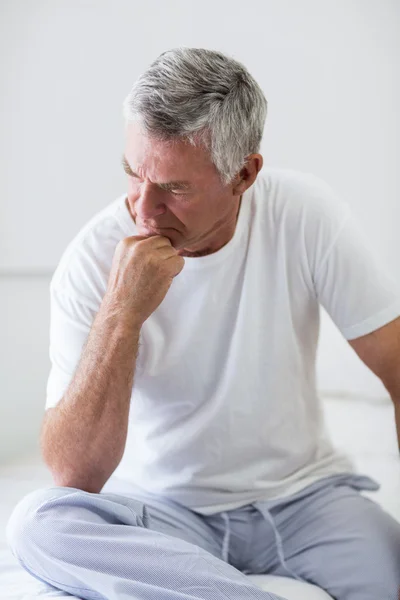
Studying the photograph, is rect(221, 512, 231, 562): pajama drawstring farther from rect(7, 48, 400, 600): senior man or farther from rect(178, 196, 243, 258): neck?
rect(178, 196, 243, 258): neck

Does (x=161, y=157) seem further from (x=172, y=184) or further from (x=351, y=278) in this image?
(x=351, y=278)

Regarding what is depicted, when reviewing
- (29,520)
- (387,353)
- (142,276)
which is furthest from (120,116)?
(29,520)

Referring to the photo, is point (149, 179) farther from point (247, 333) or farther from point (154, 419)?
point (154, 419)

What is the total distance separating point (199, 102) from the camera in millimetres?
1560

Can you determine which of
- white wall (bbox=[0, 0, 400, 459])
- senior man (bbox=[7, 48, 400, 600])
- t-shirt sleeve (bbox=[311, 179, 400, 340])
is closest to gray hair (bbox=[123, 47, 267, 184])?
senior man (bbox=[7, 48, 400, 600])

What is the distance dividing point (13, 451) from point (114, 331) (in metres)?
1.18

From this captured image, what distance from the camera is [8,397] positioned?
2682 mm

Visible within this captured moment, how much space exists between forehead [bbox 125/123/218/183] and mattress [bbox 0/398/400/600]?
729 mm

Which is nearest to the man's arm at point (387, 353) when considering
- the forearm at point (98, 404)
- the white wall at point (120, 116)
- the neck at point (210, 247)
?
the neck at point (210, 247)

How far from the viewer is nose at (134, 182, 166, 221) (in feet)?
5.15

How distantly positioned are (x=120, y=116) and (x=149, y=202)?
1.39m

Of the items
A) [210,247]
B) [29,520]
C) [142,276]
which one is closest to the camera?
[29,520]

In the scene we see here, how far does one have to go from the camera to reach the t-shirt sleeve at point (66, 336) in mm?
1693

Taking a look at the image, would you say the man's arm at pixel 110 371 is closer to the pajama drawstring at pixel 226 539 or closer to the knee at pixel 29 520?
the knee at pixel 29 520
